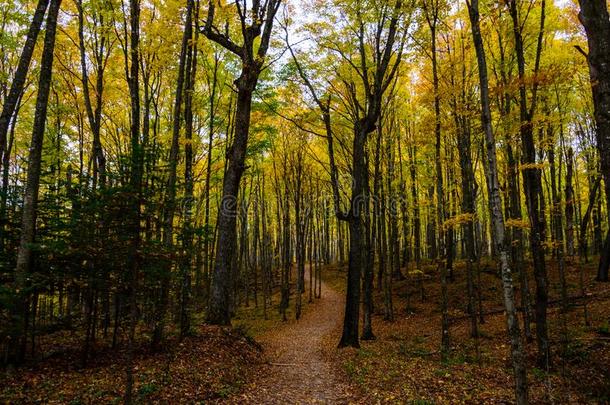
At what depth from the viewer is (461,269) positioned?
77.5ft

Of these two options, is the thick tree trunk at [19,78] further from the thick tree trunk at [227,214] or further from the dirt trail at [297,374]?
the dirt trail at [297,374]

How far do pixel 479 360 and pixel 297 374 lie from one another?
5.12m

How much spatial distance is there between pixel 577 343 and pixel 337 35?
1286 centimetres

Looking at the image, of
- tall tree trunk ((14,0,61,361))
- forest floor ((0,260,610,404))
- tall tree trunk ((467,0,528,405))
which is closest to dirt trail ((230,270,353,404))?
forest floor ((0,260,610,404))

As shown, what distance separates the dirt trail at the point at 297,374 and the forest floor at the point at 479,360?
1.74ft

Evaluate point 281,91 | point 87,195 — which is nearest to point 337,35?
point 281,91

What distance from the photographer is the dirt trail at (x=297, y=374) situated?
24.1ft

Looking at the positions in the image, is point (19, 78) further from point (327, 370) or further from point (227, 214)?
point (327, 370)

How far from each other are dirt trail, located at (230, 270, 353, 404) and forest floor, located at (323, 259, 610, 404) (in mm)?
530

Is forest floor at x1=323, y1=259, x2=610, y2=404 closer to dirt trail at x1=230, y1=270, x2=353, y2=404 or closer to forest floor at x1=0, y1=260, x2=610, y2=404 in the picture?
forest floor at x1=0, y1=260, x2=610, y2=404

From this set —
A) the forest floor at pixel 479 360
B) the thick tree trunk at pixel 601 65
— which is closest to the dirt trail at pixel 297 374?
the forest floor at pixel 479 360

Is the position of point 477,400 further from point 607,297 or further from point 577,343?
point 607,297

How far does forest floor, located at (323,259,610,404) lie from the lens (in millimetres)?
7223

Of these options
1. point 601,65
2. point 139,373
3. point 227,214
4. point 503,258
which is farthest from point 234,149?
point 601,65
